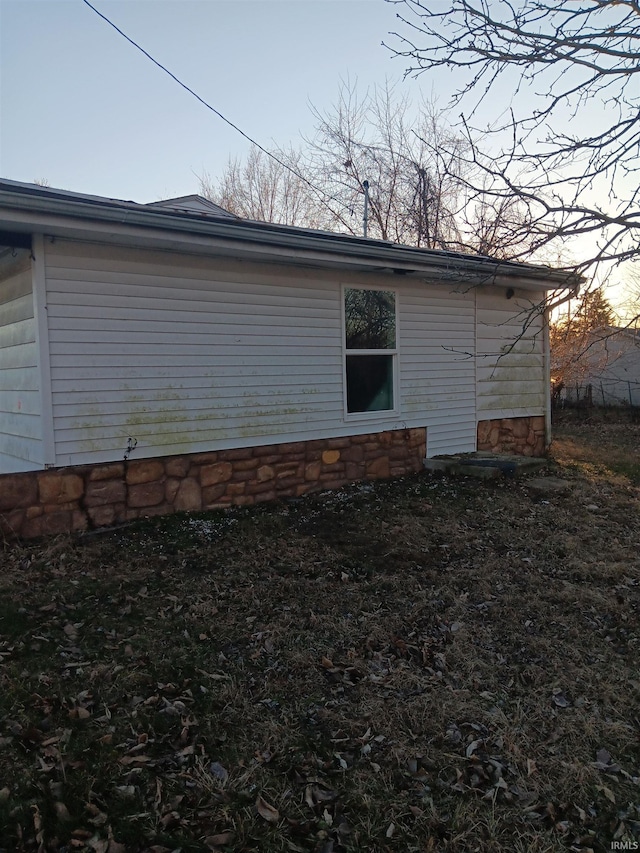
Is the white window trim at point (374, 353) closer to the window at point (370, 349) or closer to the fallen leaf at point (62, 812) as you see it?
the window at point (370, 349)

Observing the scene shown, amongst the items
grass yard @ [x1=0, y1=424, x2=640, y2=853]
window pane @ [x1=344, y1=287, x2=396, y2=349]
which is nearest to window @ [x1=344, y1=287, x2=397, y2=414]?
window pane @ [x1=344, y1=287, x2=396, y2=349]

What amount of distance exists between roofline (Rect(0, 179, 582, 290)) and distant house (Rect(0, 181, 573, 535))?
0.06 ft

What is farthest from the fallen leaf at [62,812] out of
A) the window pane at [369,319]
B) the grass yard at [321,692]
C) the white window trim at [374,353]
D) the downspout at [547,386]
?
the downspout at [547,386]

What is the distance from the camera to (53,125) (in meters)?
9.23

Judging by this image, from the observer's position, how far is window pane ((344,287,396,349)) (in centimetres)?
700

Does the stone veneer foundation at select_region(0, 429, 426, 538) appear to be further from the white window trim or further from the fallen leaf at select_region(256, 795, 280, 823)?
the fallen leaf at select_region(256, 795, 280, 823)

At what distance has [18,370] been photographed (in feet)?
17.6

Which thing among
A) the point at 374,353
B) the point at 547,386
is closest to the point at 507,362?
the point at 547,386

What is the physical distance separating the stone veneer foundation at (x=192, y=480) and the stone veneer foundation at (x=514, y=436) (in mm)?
1392

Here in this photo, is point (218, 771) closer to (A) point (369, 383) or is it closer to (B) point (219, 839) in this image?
(B) point (219, 839)

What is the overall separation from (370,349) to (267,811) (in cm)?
573

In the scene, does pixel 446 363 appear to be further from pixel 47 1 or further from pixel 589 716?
pixel 47 1

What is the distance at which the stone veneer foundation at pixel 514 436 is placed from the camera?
8.66 metres

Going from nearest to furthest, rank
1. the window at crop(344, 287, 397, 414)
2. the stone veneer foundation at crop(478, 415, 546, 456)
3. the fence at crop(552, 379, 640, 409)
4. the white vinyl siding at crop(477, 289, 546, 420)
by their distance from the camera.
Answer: the window at crop(344, 287, 397, 414) < the white vinyl siding at crop(477, 289, 546, 420) < the stone veneer foundation at crop(478, 415, 546, 456) < the fence at crop(552, 379, 640, 409)
